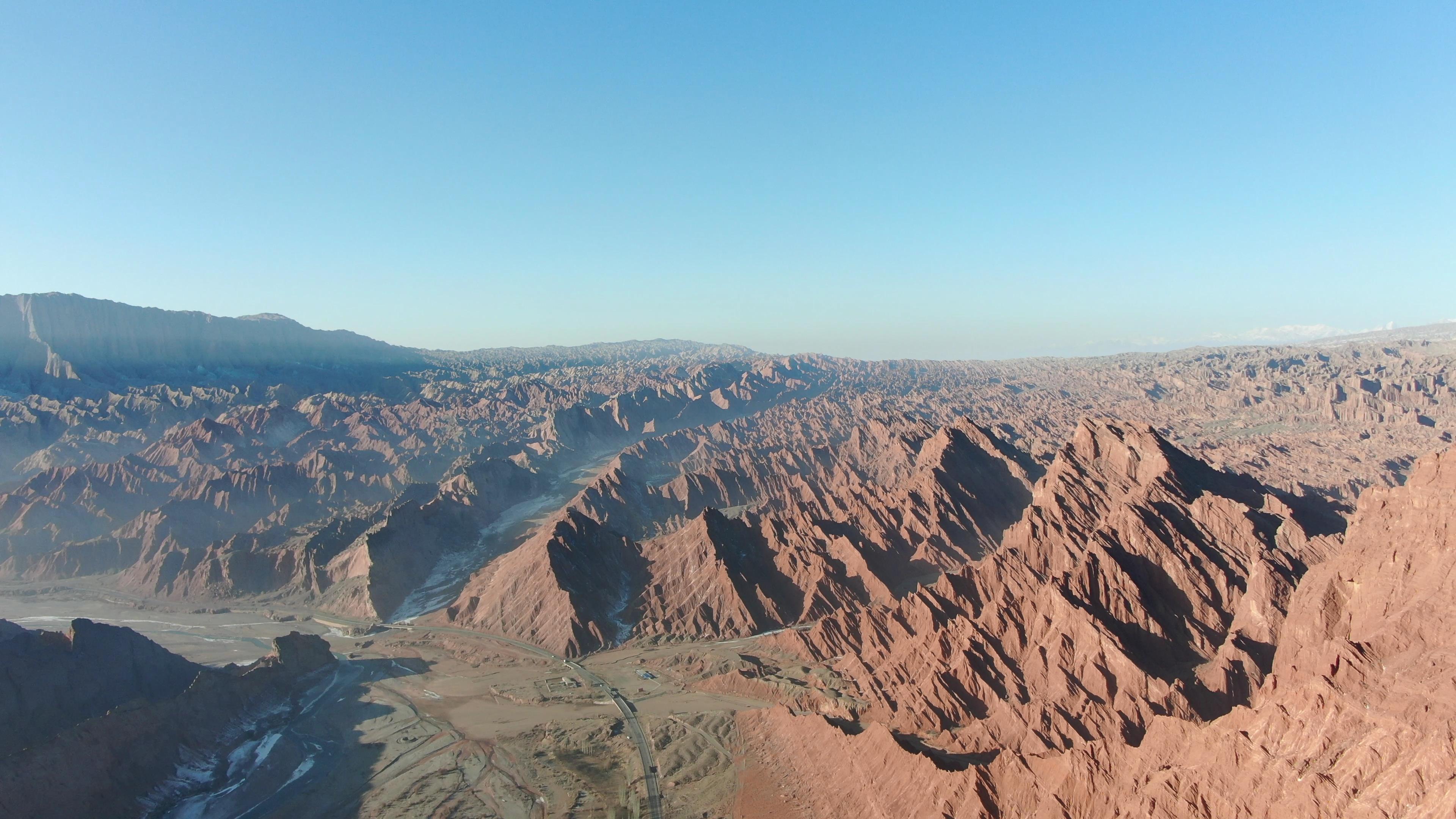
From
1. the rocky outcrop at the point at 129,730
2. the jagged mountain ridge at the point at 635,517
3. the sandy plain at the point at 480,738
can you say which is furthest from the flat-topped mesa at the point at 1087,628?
the rocky outcrop at the point at 129,730

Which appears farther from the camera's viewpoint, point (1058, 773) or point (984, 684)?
point (984, 684)

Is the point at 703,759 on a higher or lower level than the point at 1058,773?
lower

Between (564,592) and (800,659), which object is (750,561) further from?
(564,592)

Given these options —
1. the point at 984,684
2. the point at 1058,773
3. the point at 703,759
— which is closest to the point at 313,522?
the point at 703,759

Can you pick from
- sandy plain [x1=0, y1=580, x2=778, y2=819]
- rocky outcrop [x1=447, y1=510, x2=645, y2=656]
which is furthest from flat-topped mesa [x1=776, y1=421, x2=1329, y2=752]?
rocky outcrop [x1=447, y1=510, x2=645, y2=656]

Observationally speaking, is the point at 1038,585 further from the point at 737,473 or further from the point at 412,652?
the point at 737,473

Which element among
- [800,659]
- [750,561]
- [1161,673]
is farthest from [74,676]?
[1161,673]
